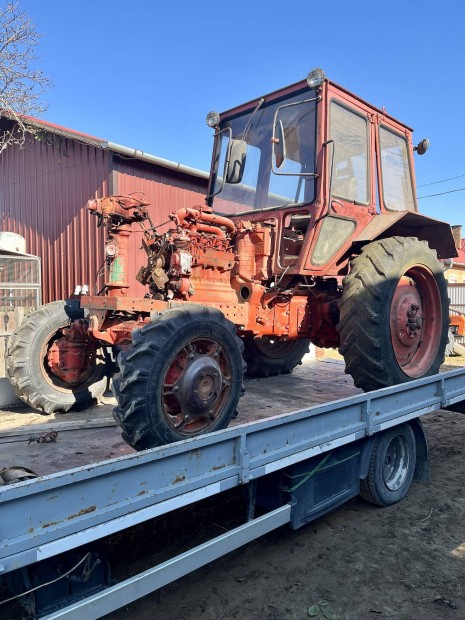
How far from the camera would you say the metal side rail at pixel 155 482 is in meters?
1.73

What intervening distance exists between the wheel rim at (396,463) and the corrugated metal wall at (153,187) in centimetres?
570

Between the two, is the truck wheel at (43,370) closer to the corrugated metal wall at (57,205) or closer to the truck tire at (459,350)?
the corrugated metal wall at (57,205)

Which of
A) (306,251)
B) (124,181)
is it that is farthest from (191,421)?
(124,181)

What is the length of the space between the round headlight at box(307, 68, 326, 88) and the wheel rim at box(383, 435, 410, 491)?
9.62 feet

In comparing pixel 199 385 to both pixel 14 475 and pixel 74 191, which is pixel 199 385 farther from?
pixel 74 191

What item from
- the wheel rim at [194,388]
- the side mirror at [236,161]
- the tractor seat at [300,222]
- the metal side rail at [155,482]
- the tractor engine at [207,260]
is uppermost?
the side mirror at [236,161]

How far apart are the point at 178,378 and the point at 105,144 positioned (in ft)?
23.7

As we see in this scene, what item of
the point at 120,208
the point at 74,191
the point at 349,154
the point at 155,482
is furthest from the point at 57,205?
the point at 155,482

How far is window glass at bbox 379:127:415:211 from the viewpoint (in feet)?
15.9

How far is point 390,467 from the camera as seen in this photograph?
162 inches

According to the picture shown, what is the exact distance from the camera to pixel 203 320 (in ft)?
9.88

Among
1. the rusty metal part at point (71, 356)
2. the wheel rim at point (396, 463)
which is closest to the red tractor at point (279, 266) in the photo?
the rusty metal part at point (71, 356)

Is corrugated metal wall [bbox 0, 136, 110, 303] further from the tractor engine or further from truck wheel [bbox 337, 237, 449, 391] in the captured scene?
truck wheel [bbox 337, 237, 449, 391]

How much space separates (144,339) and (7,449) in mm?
1126
